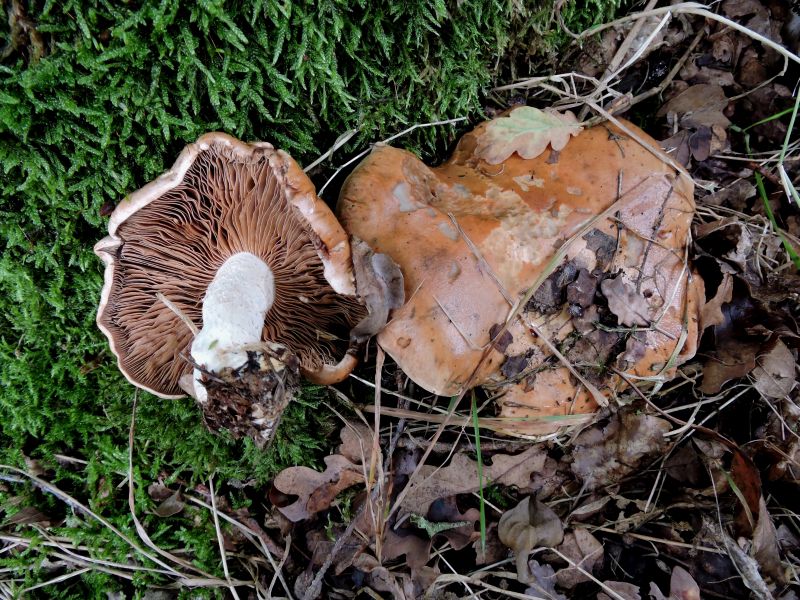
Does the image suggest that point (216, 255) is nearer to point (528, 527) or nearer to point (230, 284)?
point (230, 284)

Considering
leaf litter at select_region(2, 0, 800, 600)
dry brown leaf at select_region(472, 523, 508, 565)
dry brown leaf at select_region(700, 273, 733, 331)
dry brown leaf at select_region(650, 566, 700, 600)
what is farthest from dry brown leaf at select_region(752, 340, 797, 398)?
dry brown leaf at select_region(472, 523, 508, 565)

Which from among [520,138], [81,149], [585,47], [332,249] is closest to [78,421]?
[81,149]

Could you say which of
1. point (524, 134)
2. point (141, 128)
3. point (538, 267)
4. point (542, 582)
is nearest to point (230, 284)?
point (141, 128)

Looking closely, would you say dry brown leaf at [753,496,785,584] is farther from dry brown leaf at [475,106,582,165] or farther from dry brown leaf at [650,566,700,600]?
dry brown leaf at [475,106,582,165]

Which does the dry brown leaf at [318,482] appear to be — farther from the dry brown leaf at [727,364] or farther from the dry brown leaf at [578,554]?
the dry brown leaf at [727,364]

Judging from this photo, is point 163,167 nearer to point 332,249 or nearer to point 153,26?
point 153,26

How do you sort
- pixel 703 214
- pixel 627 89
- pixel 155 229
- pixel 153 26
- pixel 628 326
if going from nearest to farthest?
pixel 153 26, pixel 155 229, pixel 628 326, pixel 703 214, pixel 627 89

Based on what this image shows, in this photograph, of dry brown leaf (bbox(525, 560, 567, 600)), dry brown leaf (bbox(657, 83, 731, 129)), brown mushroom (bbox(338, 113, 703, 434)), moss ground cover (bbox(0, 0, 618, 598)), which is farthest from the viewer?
dry brown leaf (bbox(657, 83, 731, 129))
